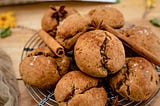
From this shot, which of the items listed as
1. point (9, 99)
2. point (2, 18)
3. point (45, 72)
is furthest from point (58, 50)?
point (2, 18)

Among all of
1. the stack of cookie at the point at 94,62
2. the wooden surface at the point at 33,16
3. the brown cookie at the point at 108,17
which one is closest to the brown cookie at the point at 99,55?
the stack of cookie at the point at 94,62

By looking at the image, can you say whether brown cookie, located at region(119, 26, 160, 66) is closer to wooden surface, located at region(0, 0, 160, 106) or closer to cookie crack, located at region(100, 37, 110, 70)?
cookie crack, located at region(100, 37, 110, 70)

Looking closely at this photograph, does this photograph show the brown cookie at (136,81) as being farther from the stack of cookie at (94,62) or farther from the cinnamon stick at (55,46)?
the cinnamon stick at (55,46)

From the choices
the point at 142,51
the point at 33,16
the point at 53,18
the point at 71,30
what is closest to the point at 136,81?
the point at 142,51

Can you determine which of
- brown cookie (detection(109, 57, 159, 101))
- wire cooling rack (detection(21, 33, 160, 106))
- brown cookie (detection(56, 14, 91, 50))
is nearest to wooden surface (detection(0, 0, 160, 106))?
wire cooling rack (detection(21, 33, 160, 106))

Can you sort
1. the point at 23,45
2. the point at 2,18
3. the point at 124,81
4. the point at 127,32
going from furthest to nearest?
the point at 2,18, the point at 23,45, the point at 127,32, the point at 124,81

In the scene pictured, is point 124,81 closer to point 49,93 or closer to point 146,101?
point 146,101

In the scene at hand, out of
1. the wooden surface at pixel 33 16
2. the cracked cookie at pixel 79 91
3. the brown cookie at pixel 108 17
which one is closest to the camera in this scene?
the cracked cookie at pixel 79 91

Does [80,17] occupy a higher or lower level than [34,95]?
higher

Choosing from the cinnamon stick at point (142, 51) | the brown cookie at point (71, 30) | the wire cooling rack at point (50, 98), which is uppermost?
the brown cookie at point (71, 30)
